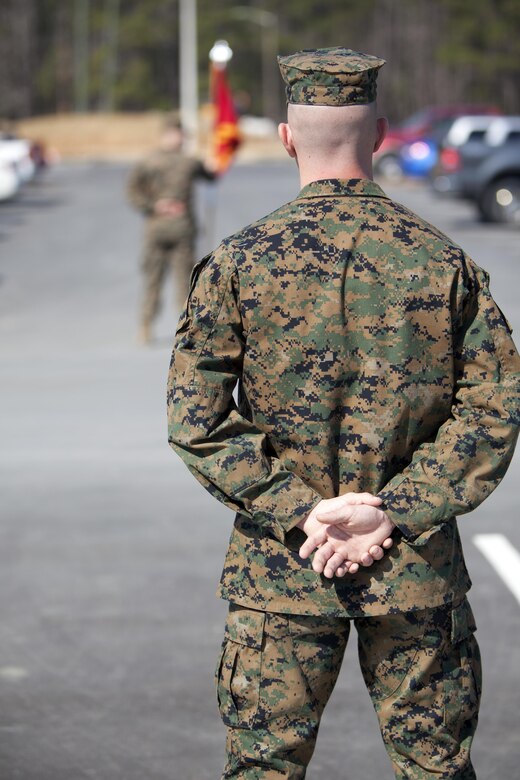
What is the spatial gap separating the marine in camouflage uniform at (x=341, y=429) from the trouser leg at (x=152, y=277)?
10.2m

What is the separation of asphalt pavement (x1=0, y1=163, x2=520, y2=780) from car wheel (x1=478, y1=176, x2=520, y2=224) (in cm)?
1343

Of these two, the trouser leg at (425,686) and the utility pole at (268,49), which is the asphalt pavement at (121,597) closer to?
the trouser leg at (425,686)

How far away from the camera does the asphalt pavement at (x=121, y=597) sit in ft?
14.6

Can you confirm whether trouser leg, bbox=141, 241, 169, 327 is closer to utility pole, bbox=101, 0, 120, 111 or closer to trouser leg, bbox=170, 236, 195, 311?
trouser leg, bbox=170, 236, 195, 311

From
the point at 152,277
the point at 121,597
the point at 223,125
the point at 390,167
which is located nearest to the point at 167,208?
the point at 152,277

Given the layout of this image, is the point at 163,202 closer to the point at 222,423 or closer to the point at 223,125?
the point at 223,125

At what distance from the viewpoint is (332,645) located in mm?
3070

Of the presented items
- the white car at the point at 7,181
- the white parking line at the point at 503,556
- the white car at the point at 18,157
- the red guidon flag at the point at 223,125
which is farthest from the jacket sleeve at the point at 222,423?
Result: the white car at the point at 18,157

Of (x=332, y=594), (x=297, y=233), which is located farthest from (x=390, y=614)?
(x=297, y=233)

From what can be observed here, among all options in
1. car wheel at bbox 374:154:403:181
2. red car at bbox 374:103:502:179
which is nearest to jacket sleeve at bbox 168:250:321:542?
red car at bbox 374:103:502:179

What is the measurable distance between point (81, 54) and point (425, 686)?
101m

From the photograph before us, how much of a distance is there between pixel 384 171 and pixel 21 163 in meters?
11.2

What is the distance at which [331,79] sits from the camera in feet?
9.75

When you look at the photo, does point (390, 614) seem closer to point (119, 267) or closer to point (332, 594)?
point (332, 594)
